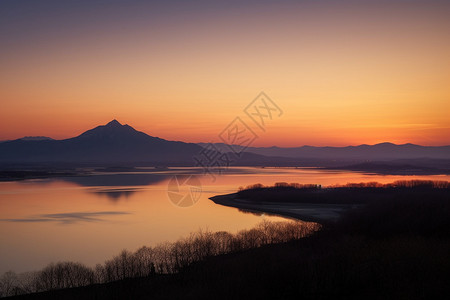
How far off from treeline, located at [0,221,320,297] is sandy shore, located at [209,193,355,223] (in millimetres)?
7282

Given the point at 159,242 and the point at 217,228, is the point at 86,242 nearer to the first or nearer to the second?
the point at 159,242

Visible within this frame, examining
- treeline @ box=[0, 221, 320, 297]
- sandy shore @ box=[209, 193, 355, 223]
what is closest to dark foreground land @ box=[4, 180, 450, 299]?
treeline @ box=[0, 221, 320, 297]

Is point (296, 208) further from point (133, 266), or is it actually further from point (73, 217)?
point (133, 266)

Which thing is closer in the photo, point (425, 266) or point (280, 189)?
point (425, 266)

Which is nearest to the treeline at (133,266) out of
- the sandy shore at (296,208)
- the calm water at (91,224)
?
the calm water at (91,224)

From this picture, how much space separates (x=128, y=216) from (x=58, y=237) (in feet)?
22.5

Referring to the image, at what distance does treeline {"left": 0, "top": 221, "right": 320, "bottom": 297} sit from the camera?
13.2 m

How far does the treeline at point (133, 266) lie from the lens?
13164 mm

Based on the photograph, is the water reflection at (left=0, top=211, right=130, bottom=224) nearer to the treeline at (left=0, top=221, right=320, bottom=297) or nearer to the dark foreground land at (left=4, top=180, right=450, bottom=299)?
the treeline at (left=0, top=221, right=320, bottom=297)

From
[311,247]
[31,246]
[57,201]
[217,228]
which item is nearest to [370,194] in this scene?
[217,228]

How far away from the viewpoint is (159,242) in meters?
19.5

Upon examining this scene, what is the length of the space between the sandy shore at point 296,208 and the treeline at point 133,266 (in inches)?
287

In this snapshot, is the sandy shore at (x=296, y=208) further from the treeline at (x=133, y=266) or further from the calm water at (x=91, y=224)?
the treeline at (x=133, y=266)

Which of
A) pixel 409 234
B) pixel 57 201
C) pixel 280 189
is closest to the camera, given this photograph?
pixel 409 234
